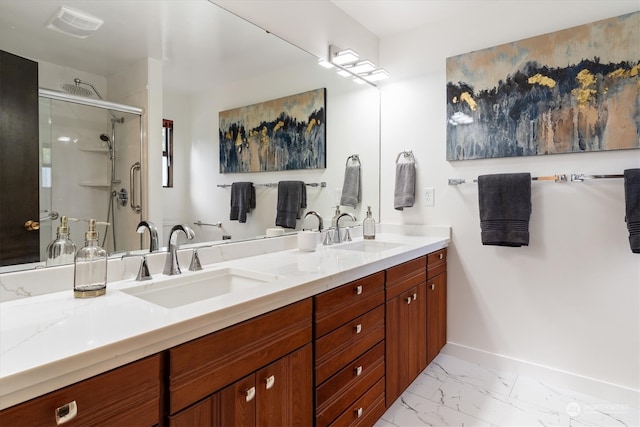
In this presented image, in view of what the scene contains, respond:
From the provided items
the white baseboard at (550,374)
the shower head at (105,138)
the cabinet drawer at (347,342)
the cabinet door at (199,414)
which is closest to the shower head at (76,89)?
the shower head at (105,138)

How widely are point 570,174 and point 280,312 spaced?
189 cm

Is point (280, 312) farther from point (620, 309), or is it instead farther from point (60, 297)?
point (620, 309)

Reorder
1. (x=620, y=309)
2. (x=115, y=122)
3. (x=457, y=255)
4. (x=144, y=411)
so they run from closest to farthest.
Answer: (x=144, y=411)
(x=115, y=122)
(x=620, y=309)
(x=457, y=255)

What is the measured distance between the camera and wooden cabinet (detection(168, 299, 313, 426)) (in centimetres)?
85

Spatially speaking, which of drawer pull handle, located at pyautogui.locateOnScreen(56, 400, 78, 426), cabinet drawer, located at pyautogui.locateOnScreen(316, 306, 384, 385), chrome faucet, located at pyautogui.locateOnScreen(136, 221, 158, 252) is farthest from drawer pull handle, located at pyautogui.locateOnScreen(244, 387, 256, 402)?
chrome faucet, located at pyautogui.locateOnScreen(136, 221, 158, 252)

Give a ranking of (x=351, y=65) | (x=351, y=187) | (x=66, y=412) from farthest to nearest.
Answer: (x=351, y=187), (x=351, y=65), (x=66, y=412)

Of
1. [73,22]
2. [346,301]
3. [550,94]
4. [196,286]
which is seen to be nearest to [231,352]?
[196,286]

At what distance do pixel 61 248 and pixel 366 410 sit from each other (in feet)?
4.52

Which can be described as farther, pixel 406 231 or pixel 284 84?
pixel 406 231

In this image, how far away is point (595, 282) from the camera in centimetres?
197

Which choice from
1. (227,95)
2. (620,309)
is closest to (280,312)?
(227,95)

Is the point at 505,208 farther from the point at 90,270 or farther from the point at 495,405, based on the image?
the point at 90,270

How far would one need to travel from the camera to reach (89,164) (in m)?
1.19

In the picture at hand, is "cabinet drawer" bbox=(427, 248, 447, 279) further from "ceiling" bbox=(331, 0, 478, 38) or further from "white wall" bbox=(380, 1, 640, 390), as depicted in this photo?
"ceiling" bbox=(331, 0, 478, 38)
